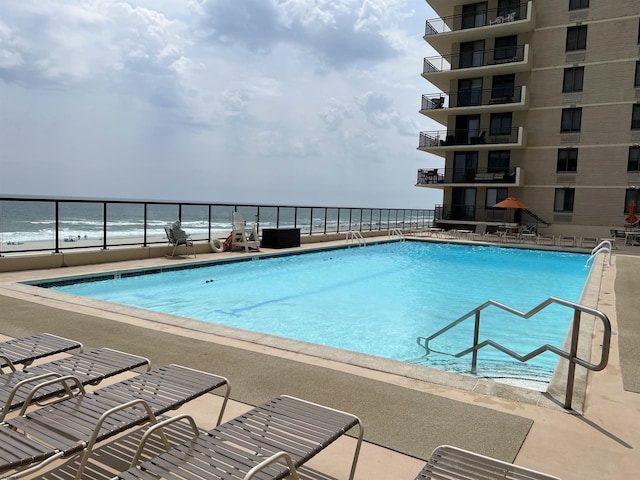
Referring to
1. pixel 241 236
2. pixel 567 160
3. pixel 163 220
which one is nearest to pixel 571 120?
pixel 567 160

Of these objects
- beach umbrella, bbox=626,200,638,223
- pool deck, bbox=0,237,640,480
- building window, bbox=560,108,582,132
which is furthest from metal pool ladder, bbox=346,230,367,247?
building window, bbox=560,108,582,132

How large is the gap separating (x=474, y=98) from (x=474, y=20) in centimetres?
498

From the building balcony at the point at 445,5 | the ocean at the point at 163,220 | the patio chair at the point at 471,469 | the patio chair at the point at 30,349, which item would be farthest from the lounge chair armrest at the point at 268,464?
the building balcony at the point at 445,5

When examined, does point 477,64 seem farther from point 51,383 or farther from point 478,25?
point 51,383

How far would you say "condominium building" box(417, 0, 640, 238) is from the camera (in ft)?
85.2

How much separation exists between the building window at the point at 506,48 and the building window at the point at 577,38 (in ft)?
9.49

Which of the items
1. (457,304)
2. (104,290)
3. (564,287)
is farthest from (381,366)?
(564,287)

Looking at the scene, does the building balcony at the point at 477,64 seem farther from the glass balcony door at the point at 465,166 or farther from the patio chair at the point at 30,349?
the patio chair at the point at 30,349

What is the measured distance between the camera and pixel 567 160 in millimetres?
27547

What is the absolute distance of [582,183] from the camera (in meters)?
27.2

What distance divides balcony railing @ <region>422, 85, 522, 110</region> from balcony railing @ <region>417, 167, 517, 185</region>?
4.12 m

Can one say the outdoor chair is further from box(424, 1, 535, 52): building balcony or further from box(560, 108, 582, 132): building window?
box(424, 1, 535, 52): building balcony

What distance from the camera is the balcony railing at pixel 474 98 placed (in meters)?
28.2

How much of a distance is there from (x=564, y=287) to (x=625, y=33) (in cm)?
2114
